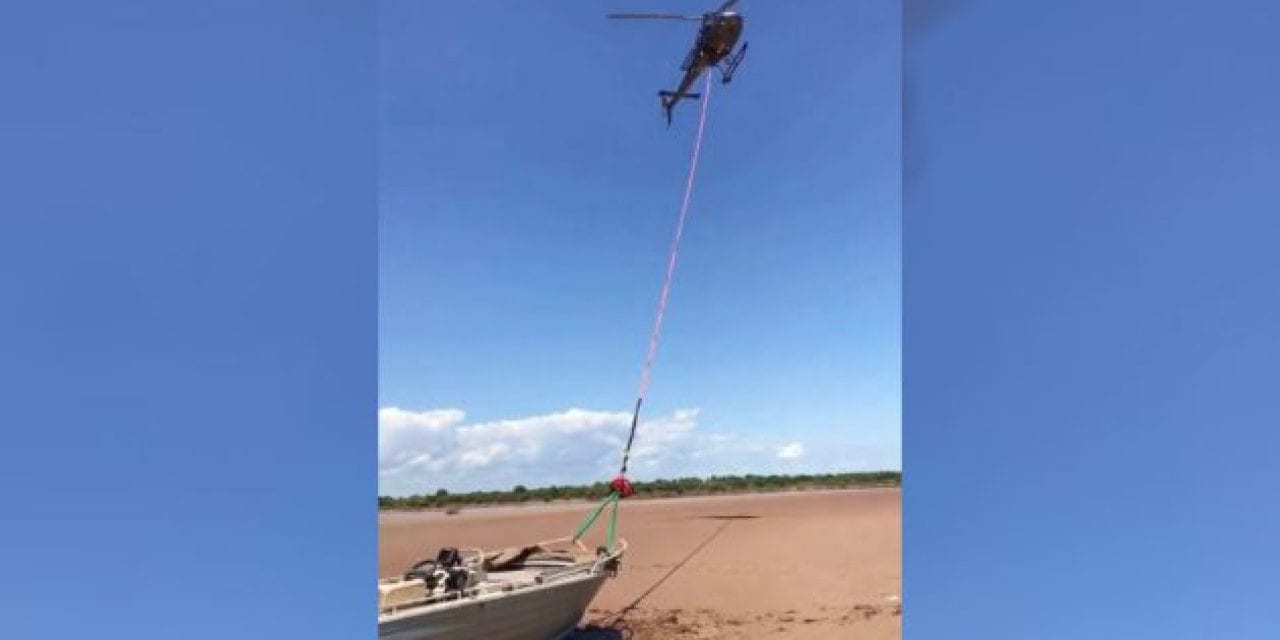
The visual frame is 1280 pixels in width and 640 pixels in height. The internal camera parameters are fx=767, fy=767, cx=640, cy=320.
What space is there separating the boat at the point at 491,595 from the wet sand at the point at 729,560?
631 mm

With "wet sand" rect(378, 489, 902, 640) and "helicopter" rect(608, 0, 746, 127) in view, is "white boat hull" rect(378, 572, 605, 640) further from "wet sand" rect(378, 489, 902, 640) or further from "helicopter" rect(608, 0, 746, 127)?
"helicopter" rect(608, 0, 746, 127)

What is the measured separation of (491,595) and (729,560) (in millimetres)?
6365

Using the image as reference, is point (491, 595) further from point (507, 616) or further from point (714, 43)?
point (714, 43)

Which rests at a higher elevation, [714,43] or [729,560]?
[714,43]

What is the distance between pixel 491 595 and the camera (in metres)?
4.98

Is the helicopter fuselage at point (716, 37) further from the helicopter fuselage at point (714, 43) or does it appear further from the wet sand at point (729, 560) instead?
the wet sand at point (729, 560)

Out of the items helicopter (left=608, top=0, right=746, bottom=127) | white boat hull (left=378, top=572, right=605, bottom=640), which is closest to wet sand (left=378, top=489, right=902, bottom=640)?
white boat hull (left=378, top=572, right=605, bottom=640)

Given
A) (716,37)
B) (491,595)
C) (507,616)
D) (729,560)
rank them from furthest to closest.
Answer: (729,560), (507,616), (491,595), (716,37)

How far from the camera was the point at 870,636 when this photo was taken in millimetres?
6684

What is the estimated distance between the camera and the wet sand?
7.48m

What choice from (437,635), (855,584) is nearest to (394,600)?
(437,635)

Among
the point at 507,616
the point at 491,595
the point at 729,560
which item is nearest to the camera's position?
the point at 491,595

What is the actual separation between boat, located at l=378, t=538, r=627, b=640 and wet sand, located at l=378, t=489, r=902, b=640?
2.07 feet

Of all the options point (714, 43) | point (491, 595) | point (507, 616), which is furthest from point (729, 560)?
point (714, 43)
